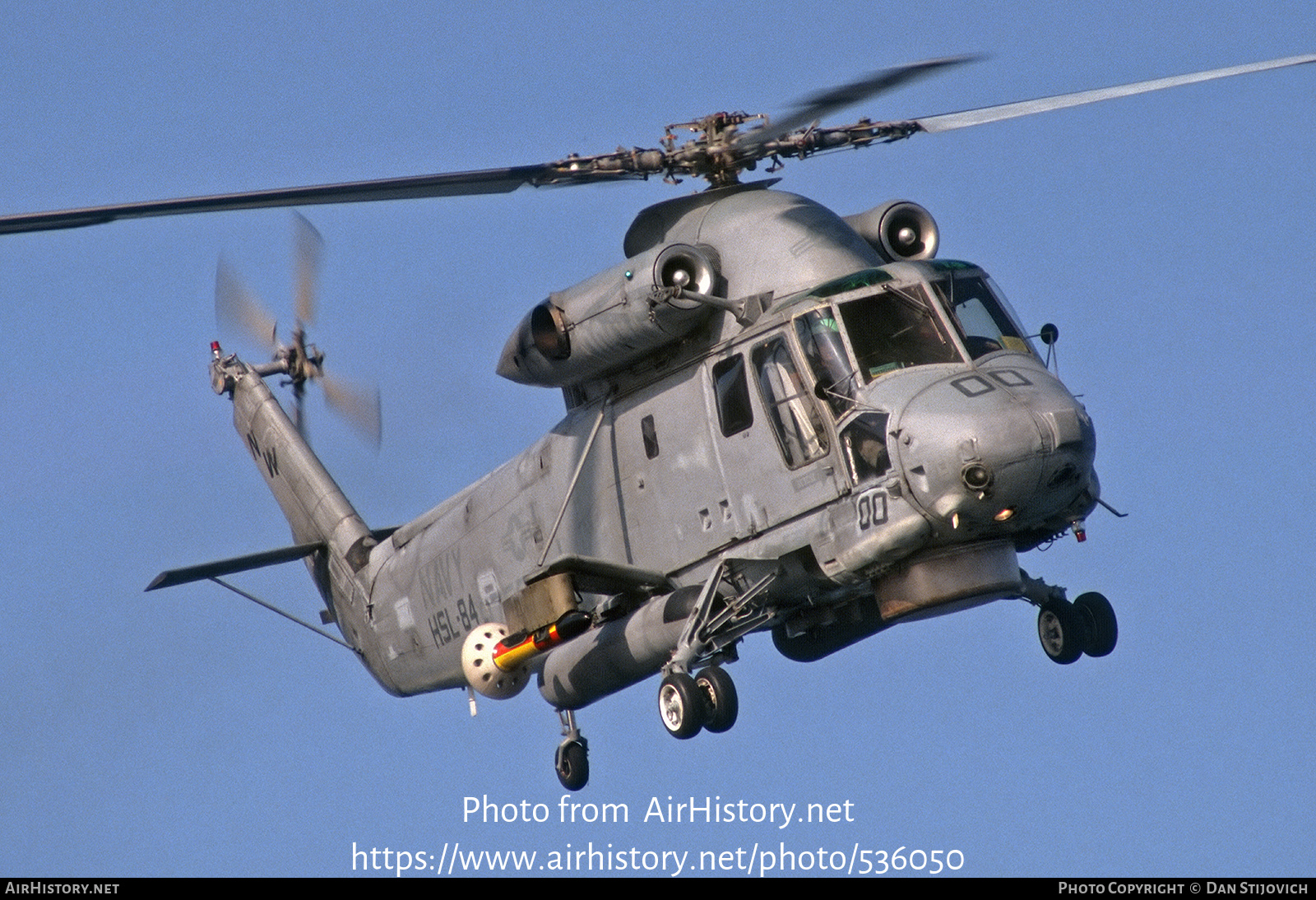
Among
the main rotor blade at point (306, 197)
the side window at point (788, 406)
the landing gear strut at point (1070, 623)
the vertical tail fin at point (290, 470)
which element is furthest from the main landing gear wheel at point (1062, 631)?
the vertical tail fin at point (290, 470)

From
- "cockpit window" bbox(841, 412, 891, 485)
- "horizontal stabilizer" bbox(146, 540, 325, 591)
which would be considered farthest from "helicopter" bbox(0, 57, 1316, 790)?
"horizontal stabilizer" bbox(146, 540, 325, 591)

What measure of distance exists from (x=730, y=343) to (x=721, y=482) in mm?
1238

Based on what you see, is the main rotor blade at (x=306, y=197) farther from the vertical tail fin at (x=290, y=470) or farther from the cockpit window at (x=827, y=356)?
the vertical tail fin at (x=290, y=470)

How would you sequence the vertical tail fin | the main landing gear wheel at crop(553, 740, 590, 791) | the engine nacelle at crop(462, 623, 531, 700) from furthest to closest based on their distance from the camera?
the vertical tail fin, the main landing gear wheel at crop(553, 740, 590, 791), the engine nacelle at crop(462, 623, 531, 700)

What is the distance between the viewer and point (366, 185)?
18.1 m

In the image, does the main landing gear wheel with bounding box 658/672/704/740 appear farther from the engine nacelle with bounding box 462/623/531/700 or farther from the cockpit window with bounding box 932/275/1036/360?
the cockpit window with bounding box 932/275/1036/360

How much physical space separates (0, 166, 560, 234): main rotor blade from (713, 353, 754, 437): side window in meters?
2.40

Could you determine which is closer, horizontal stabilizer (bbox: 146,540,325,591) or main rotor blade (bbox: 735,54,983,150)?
main rotor blade (bbox: 735,54,983,150)

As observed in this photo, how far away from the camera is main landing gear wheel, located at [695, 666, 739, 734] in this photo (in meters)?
18.0

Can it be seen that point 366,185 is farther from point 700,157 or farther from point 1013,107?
point 1013,107

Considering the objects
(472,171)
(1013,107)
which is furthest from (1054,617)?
(472,171)

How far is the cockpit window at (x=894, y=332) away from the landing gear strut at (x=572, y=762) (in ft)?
17.7
